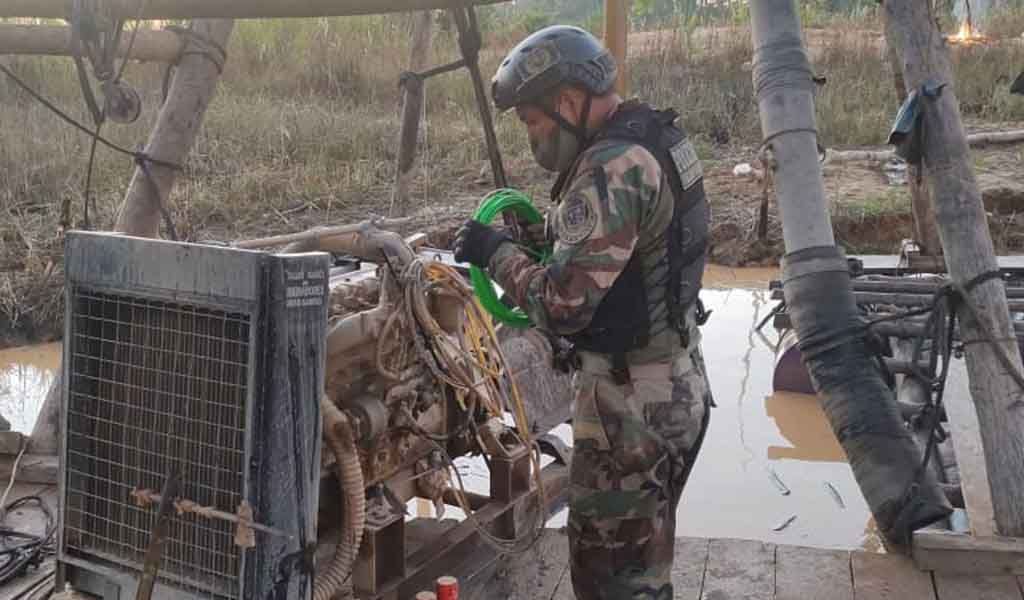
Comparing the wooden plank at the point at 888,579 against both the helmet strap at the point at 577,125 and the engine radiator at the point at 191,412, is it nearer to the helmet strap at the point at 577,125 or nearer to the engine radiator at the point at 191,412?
the helmet strap at the point at 577,125

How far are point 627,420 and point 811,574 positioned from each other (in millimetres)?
1354

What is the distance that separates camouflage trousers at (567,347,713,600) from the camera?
318 centimetres

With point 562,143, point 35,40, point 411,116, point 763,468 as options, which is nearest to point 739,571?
point 562,143

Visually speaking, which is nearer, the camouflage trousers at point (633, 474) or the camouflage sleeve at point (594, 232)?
the camouflage sleeve at point (594, 232)

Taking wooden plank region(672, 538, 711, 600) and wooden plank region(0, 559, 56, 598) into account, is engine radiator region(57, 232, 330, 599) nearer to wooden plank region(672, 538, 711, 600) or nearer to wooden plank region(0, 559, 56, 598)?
wooden plank region(0, 559, 56, 598)

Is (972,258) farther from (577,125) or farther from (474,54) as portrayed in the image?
(474,54)

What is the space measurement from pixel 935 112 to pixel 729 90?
475 inches

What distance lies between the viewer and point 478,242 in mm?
3213

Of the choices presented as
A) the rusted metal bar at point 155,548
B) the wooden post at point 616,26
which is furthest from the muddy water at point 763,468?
the rusted metal bar at point 155,548

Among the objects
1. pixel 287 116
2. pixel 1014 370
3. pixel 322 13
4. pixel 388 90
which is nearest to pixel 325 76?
pixel 388 90

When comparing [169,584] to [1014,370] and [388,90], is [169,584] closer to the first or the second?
[1014,370]

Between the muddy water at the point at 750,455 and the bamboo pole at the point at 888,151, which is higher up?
the bamboo pole at the point at 888,151

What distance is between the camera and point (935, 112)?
4301 mm

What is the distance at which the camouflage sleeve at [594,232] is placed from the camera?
2.92m
